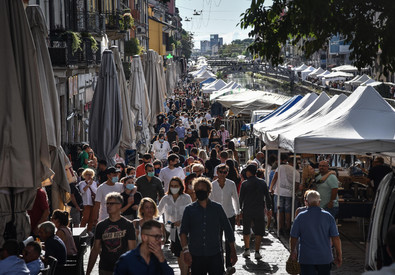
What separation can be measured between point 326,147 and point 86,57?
→ 13486 mm

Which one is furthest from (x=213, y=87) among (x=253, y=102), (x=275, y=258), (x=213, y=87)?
(x=275, y=258)

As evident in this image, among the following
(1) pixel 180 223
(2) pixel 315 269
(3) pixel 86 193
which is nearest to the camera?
(2) pixel 315 269

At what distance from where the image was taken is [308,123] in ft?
44.6

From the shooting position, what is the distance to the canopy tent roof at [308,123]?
40.8 ft

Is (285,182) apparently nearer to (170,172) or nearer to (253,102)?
(170,172)

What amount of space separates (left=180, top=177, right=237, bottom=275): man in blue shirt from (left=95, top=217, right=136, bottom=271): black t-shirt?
2.35 feet

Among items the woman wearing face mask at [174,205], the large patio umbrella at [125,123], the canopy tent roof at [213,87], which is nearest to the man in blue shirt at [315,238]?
the woman wearing face mask at [174,205]

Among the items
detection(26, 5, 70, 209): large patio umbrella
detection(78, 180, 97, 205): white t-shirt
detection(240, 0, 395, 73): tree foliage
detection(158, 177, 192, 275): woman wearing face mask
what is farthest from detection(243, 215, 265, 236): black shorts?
detection(26, 5, 70, 209): large patio umbrella

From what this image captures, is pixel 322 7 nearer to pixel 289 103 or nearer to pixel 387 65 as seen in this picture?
pixel 387 65

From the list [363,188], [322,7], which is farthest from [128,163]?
[322,7]

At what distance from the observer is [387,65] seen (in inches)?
423

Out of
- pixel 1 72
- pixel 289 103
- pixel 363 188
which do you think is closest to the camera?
pixel 1 72

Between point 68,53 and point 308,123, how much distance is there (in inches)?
340

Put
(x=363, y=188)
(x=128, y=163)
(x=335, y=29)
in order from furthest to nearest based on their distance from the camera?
1. (x=128, y=163)
2. (x=363, y=188)
3. (x=335, y=29)
